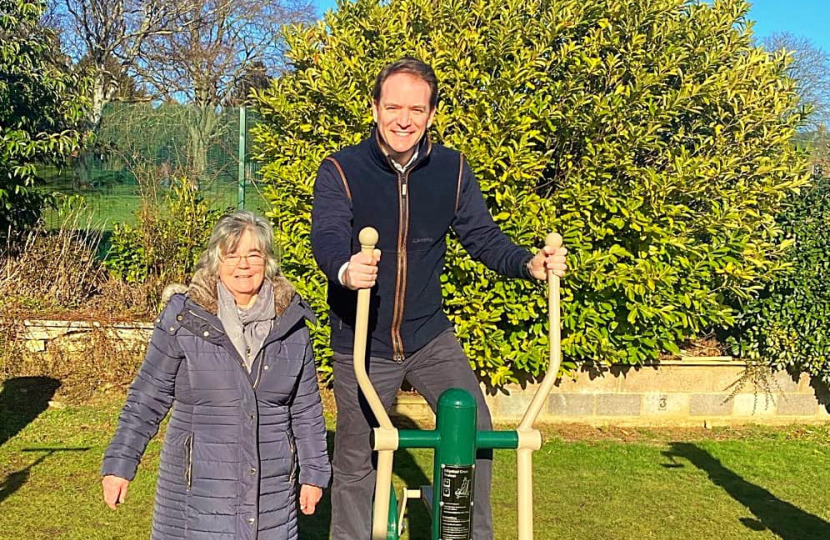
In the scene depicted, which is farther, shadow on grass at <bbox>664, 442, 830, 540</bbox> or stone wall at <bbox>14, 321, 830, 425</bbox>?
stone wall at <bbox>14, 321, 830, 425</bbox>

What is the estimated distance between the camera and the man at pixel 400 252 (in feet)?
9.22

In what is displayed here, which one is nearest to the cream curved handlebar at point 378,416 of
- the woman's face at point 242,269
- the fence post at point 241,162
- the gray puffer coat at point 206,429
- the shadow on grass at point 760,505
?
the gray puffer coat at point 206,429

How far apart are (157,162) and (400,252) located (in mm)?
5576

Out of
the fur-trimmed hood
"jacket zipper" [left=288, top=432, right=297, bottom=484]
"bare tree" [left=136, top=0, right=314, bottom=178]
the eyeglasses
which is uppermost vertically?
"bare tree" [left=136, top=0, right=314, bottom=178]

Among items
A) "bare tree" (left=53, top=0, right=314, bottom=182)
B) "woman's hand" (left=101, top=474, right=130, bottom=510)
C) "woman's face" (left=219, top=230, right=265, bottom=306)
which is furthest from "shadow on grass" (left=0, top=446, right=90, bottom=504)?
"bare tree" (left=53, top=0, right=314, bottom=182)

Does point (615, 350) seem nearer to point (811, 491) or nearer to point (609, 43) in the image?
point (811, 491)

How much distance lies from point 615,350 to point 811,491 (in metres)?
1.44

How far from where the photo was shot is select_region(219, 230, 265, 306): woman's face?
9.47 ft

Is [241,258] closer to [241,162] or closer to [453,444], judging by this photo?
[453,444]

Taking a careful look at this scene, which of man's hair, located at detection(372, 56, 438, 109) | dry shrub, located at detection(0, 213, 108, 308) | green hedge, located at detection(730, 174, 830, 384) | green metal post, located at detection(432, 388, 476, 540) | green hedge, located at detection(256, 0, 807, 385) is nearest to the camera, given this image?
green metal post, located at detection(432, 388, 476, 540)

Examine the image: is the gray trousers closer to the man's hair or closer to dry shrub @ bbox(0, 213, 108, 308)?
the man's hair

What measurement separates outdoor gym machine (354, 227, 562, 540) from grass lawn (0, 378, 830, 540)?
1894 millimetres

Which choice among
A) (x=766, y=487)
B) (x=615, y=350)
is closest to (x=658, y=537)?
(x=766, y=487)

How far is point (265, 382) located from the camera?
9.25 feet
